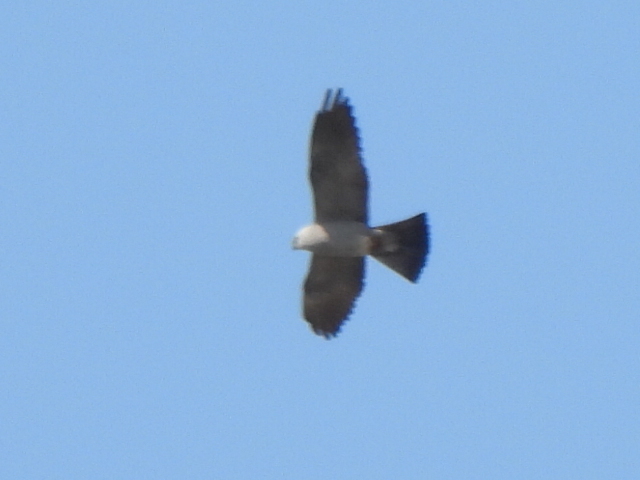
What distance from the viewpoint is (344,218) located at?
22609 millimetres

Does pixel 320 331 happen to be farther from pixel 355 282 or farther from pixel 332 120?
pixel 332 120

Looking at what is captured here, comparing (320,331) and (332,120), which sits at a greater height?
(332,120)

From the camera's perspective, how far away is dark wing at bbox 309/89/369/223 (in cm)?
2222

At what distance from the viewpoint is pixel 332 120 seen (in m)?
22.2

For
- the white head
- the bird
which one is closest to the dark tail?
the bird

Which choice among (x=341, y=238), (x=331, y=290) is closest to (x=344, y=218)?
(x=341, y=238)

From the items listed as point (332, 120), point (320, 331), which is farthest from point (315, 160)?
point (320, 331)

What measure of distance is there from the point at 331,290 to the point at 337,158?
1672 mm

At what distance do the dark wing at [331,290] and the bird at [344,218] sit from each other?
2 cm

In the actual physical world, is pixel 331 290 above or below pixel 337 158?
below

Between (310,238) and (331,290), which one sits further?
(331,290)

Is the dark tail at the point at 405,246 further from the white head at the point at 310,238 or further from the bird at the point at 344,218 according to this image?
the white head at the point at 310,238

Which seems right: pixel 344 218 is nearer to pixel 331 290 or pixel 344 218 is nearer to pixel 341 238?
pixel 341 238

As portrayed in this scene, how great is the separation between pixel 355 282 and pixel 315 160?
156 centimetres
